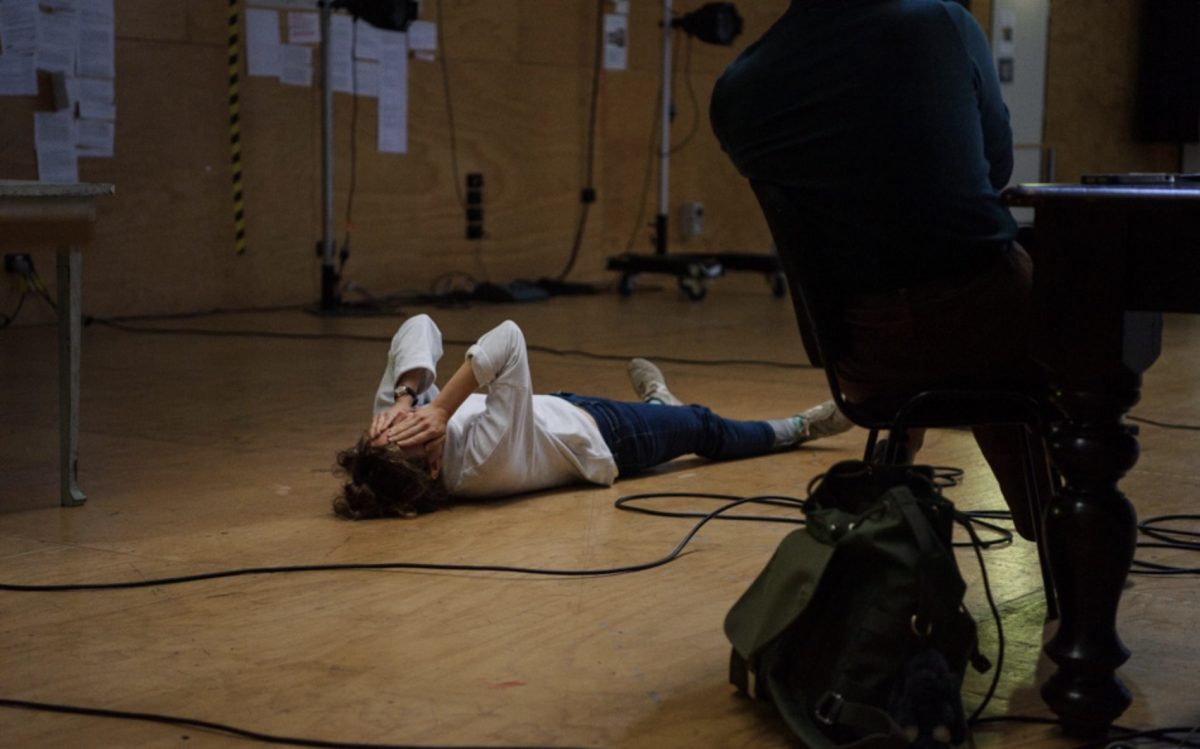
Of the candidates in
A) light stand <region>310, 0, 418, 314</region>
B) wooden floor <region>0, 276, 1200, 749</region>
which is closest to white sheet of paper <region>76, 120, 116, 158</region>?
light stand <region>310, 0, 418, 314</region>

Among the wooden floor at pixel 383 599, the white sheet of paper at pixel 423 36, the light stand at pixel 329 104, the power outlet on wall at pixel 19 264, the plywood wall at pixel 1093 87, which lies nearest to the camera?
the wooden floor at pixel 383 599

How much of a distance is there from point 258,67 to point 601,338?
7.25 ft

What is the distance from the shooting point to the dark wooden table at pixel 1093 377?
6.12ft

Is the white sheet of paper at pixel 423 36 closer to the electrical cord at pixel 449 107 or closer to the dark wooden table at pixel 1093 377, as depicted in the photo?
the electrical cord at pixel 449 107

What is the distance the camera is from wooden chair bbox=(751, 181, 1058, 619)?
2250 mm

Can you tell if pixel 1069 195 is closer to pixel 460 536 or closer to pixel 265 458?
pixel 460 536

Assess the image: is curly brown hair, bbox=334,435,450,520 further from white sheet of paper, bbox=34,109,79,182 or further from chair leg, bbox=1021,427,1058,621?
white sheet of paper, bbox=34,109,79,182

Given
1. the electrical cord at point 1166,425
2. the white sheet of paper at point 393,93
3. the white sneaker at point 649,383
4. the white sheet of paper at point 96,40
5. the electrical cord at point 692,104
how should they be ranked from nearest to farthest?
the white sneaker at point 649,383 < the electrical cord at point 1166,425 < the white sheet of paper at point 96,40 < the white sheet of paper at point 393,93 < the electrical cord at point 692,104

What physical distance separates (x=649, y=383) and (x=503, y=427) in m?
0.86

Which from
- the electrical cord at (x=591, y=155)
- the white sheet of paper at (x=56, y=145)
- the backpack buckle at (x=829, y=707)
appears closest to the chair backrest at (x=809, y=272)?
the backpack buckle at (x=829, y=707)

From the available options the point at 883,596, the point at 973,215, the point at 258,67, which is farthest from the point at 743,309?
the point at 883,596

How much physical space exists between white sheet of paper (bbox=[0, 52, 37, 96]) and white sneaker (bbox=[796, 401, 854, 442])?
152 inches

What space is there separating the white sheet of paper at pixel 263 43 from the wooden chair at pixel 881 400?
5.09m

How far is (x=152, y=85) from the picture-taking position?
21.9ft
